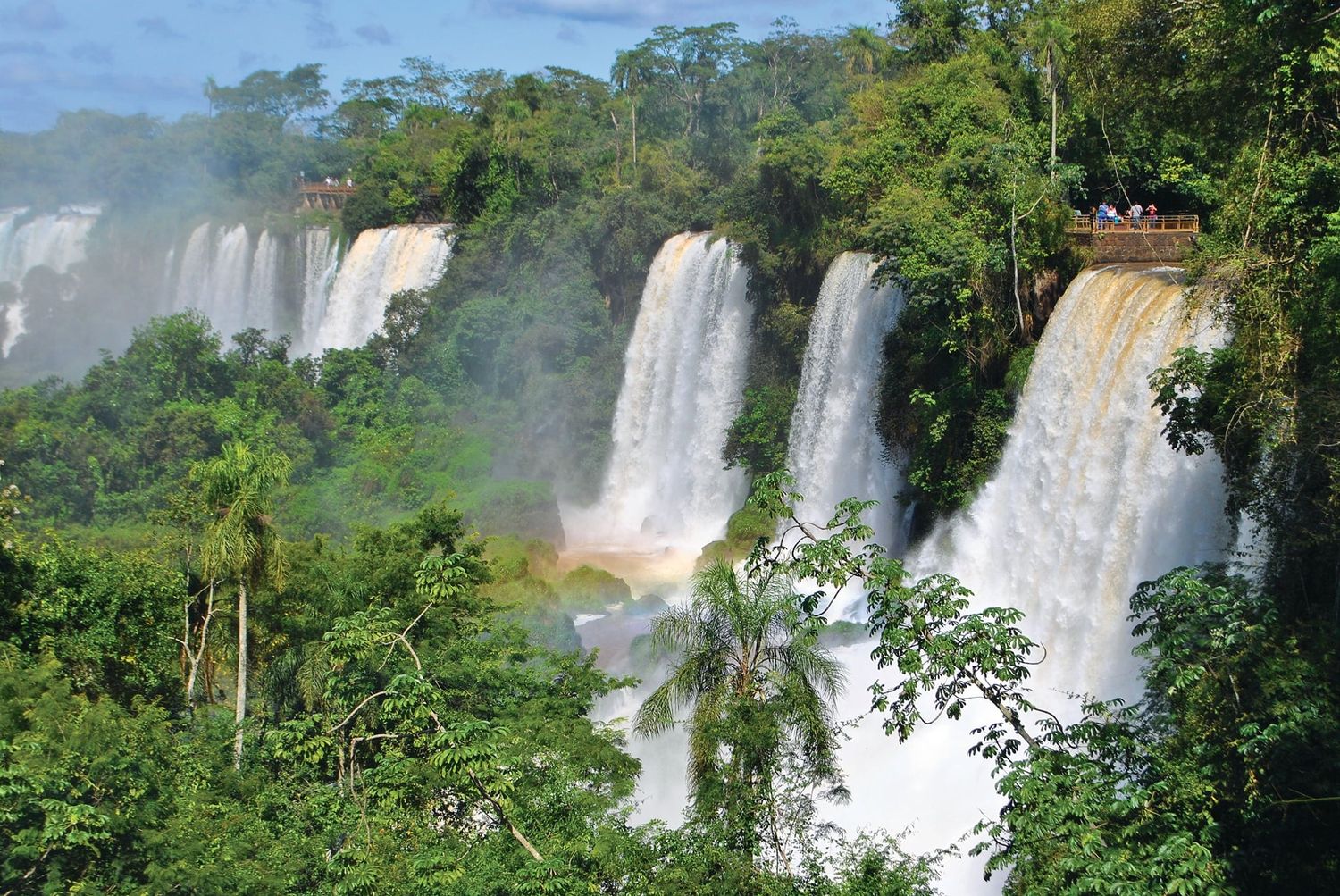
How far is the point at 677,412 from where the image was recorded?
100 ft

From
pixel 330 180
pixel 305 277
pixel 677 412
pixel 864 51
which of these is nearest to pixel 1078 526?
pixel 677 412

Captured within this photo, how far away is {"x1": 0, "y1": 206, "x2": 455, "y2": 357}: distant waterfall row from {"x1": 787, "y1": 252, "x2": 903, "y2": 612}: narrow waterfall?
61.0 feet

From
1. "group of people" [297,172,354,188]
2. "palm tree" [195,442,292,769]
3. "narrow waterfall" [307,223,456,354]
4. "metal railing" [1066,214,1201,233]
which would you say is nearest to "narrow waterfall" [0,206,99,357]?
"group of people" [297,172,354,188]

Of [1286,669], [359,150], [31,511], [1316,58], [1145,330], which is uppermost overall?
[359,150]

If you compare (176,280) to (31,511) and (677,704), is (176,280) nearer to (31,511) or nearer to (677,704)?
(31,511)

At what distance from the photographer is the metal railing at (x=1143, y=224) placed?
1955 centimetres

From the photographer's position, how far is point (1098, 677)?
1502 centimetres

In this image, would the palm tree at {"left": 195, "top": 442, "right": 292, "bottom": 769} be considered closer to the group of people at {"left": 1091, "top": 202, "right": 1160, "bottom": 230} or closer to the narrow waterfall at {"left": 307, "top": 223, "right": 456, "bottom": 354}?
the group of people at {"left": 1091, "top": 202, "right": 1160, "bottom": 230}

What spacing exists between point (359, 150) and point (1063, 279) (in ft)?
145

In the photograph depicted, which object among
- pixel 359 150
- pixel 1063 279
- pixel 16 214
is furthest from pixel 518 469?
pixel 16 214

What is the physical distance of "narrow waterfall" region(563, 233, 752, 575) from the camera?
Result: 28781mm

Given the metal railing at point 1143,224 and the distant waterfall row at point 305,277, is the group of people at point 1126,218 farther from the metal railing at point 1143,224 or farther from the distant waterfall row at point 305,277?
the distant waterfall row at point 305,277

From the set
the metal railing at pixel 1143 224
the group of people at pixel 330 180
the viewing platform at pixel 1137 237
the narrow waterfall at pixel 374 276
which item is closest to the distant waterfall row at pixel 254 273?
the narrow waterfall at pixel 374 276

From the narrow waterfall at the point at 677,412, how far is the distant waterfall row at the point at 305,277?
1095 centimetres
